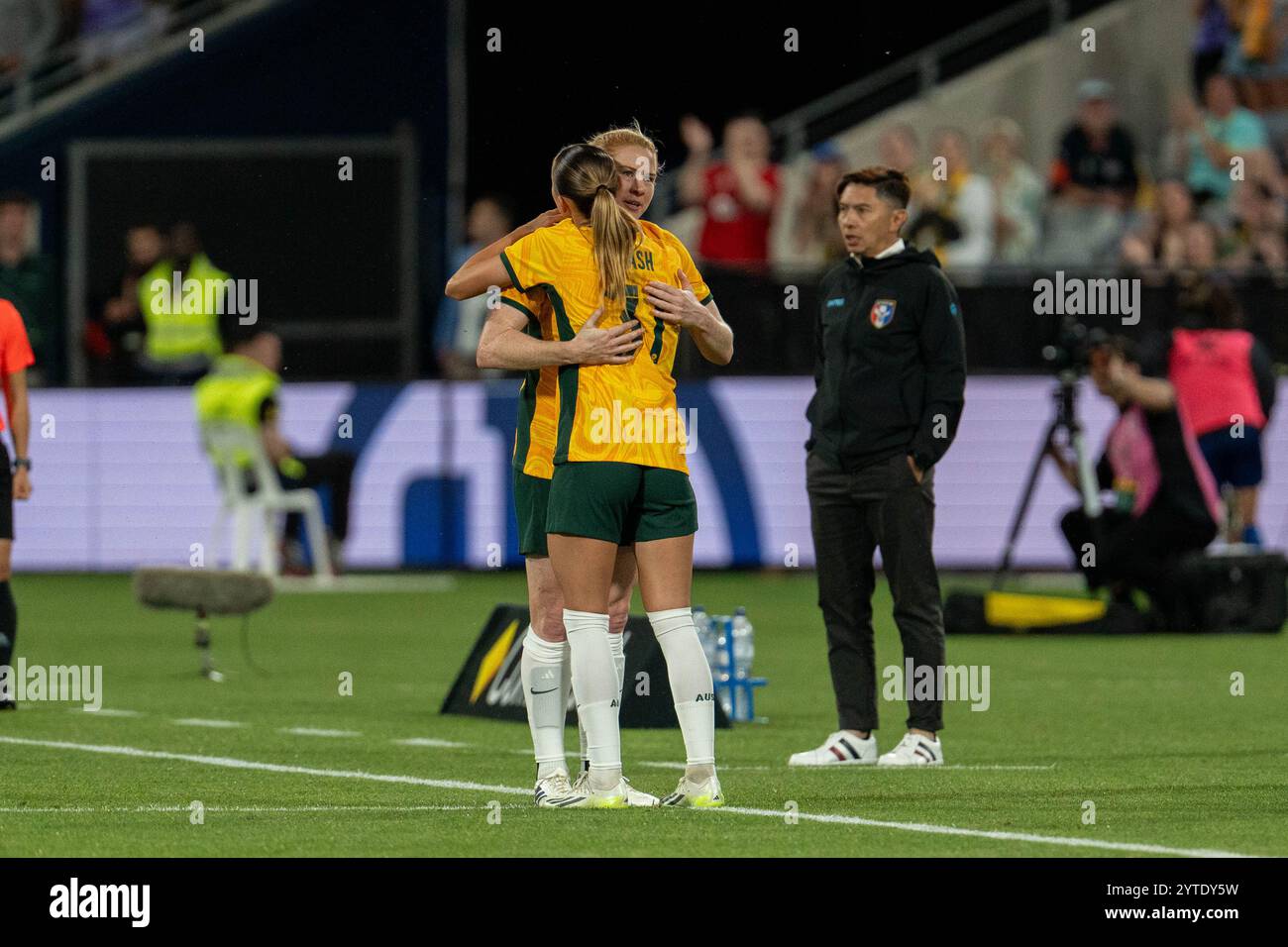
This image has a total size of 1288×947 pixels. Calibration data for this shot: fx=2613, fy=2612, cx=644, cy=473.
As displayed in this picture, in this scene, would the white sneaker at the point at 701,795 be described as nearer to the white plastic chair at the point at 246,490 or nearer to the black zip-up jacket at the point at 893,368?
the black zip-up jacket at the point at 893,368

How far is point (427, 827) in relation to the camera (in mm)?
7918

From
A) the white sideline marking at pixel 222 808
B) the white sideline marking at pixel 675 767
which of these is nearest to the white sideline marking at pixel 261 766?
the white sideline marking at pixel 222 808

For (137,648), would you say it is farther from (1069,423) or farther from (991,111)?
(991,111)

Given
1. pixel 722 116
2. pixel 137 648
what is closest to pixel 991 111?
pixel 722 116

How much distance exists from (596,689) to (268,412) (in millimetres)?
12851

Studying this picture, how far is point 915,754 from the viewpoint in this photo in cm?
1004

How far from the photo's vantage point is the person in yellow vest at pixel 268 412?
67.2 feet

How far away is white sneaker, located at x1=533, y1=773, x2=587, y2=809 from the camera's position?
27.5 feet

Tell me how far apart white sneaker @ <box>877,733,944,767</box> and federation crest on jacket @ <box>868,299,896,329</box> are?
5.27ft

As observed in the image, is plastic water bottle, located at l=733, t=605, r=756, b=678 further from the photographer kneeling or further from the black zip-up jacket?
the photographer kneeling

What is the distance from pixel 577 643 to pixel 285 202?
18.5m

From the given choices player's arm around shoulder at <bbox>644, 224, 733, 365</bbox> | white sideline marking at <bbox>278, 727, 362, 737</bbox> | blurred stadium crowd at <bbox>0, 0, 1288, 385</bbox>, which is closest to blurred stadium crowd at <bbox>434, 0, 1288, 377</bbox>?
blurred stadium crowd at <bbox>0, 0, 1288, 385</bbox>
